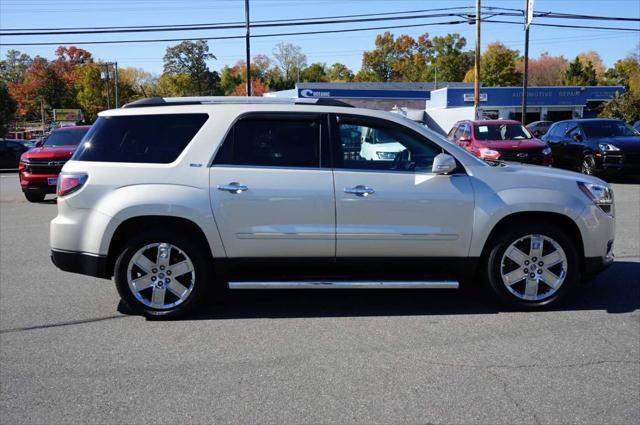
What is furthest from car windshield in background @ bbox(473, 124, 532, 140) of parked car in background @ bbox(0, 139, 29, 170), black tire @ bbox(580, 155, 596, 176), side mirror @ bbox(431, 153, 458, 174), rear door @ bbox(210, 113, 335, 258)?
parked car in background @ bbox(0, 139, 29, 170)

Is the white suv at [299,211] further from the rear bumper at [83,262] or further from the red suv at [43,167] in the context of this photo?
the red suv at [43,167]

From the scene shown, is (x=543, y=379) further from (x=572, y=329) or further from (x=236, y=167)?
(x=236, y=167)

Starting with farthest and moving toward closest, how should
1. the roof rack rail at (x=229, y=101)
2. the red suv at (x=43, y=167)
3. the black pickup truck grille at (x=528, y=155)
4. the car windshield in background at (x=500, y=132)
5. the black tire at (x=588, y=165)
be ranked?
the car windshield in background at (x=500, y=132), the black pickup truck grille at (x=528, y=155), the black tire at (x=588, y=165), the red suv at (x=43, y=167), the roof rack rail at (x=229, y=101)

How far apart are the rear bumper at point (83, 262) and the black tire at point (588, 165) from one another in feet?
45.8

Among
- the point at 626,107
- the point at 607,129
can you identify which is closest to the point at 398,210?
the point at 607,129

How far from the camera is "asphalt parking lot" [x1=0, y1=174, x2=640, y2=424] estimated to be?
3.45 metres

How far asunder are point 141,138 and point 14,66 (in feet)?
459

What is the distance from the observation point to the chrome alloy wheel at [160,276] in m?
5.04

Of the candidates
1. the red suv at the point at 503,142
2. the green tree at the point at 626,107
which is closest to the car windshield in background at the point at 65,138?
the red suv at the point at 503,142

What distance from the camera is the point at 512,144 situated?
15883 mm

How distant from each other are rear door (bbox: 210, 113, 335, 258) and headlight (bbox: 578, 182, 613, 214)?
238 centimetres

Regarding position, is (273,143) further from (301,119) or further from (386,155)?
(386,155)

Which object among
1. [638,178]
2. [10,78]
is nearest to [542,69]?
[638,178]

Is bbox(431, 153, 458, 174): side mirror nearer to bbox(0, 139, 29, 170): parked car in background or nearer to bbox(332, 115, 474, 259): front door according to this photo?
bbox(332, 115, 474, 259): front door
